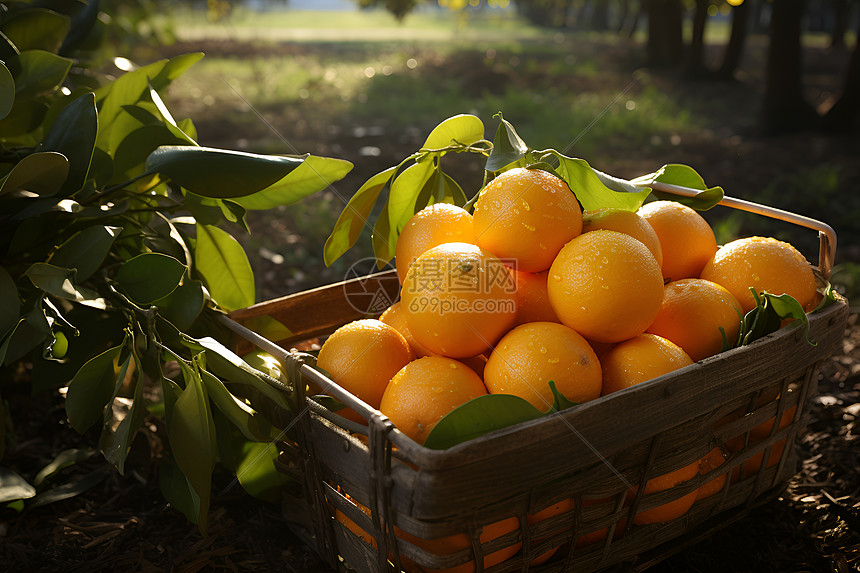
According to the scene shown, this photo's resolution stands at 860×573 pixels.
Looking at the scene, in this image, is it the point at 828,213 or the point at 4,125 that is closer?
the point at 4,125

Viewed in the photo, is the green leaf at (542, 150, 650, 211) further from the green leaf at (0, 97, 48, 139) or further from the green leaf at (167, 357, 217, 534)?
the green leaf at (0, 97, 48, 139)

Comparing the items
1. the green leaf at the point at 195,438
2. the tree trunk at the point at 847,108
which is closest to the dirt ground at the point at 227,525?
the green leaf at the point at 195,438

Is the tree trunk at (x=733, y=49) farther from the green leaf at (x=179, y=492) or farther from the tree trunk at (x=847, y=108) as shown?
the green leaf at (x=179, y=492)

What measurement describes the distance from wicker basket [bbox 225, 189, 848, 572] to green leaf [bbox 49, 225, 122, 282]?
264 millimetres

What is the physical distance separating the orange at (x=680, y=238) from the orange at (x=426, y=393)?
55 centimetres

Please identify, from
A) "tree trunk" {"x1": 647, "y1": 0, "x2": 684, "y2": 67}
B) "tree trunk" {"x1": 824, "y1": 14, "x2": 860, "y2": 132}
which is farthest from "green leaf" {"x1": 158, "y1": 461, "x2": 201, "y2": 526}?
"tree trunk" {"x1": 647, "y1": 0, "x2": 684, "y2": 67}

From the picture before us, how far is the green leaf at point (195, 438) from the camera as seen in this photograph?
39.3 inches

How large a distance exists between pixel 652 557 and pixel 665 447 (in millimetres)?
263

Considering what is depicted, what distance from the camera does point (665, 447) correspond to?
1.06m

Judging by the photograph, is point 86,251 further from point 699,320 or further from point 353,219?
point 699,320

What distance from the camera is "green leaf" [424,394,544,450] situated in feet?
2.94

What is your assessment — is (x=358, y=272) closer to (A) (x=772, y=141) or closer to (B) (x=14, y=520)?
(B) (x=14, y=520)

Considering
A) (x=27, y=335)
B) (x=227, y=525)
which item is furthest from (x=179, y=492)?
(x=27, y=335)

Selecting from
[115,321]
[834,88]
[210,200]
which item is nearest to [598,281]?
[210,200]
